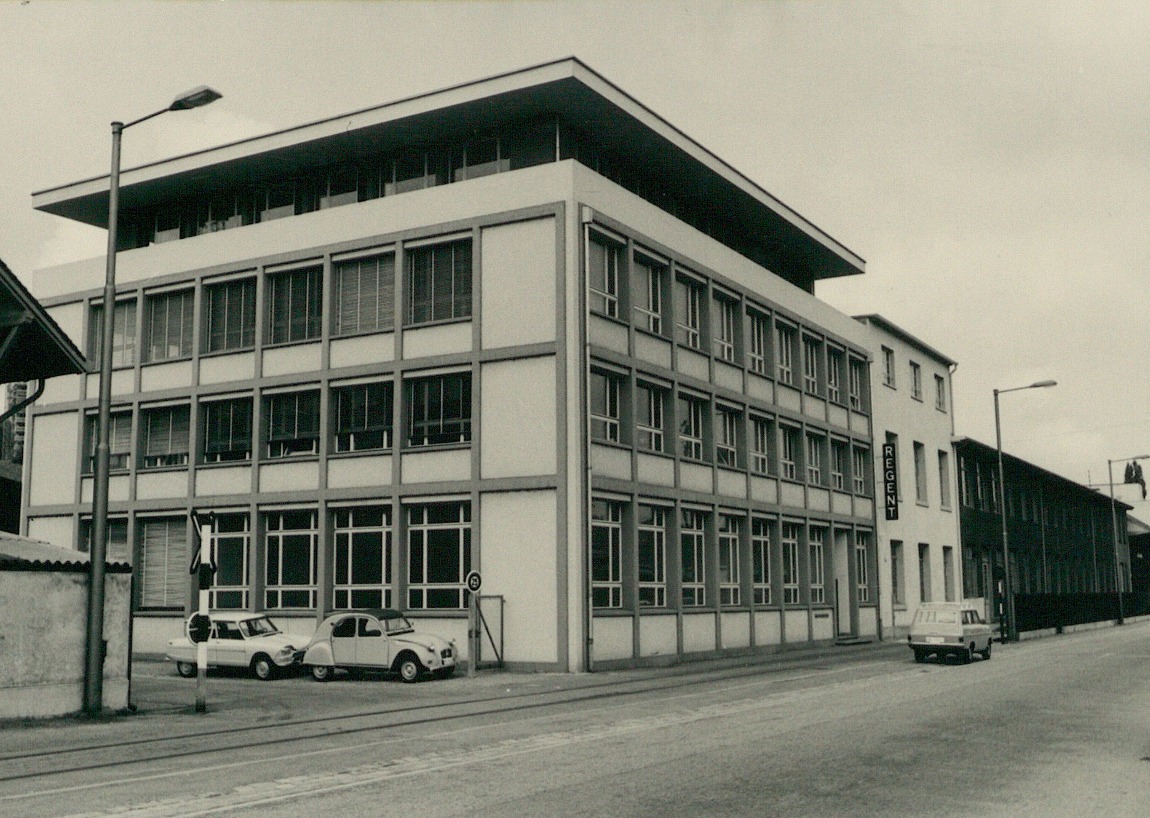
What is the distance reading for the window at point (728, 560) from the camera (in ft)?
117

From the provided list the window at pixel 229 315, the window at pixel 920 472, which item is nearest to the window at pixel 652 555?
the window at pixel 229 315

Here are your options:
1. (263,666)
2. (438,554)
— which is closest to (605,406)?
(438,554)

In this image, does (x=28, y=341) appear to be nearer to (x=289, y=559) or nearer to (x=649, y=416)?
(x=289, y=559)

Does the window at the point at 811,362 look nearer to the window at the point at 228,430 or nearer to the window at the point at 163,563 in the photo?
the window at the point at 228,430

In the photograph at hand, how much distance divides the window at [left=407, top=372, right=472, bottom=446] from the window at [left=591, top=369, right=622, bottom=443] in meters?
3.04

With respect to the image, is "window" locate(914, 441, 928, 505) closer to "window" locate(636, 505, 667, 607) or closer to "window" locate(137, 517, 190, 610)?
"window" locate(636, 505, 667, 607)

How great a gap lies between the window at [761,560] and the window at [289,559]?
43.6ft

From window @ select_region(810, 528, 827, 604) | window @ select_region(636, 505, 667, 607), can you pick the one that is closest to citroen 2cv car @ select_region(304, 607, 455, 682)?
window @ select_region(636, 505, 667, 607)

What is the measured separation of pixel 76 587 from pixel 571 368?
1331 cm

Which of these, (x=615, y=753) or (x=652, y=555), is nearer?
(x=615, y=753)

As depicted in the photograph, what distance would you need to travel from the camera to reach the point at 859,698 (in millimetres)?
18766

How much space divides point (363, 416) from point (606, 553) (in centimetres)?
736

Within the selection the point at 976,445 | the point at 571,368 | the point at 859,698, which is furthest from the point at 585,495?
the point at 976,445

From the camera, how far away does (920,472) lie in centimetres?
5256
